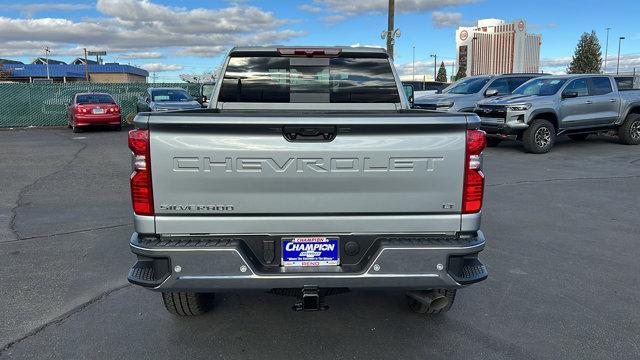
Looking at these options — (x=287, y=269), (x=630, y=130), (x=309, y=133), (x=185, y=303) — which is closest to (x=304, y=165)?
(x=309, y=133)

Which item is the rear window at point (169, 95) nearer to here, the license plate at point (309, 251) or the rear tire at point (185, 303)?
the rear tire at point (185, 303)

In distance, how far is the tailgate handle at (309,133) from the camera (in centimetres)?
298

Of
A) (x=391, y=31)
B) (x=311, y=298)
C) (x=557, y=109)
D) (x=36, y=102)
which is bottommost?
(x=311, y=298)

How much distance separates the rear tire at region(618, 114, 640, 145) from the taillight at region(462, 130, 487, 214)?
1429 centimetres

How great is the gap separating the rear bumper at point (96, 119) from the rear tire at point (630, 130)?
17.5 meters

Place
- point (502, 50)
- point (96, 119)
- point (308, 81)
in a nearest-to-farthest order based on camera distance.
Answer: point (308, 81), point (96, 119), point (502, 50)

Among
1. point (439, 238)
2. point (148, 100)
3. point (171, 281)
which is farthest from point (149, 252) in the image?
point (148, 100)

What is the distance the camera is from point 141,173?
2.99m

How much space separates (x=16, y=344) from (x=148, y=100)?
17245 millimetres

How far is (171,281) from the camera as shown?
305cm

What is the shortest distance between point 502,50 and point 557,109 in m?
103

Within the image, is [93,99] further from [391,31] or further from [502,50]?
[502,50]

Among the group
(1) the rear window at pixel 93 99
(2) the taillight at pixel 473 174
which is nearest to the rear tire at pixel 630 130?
(2) the taillight at pixel 473 174

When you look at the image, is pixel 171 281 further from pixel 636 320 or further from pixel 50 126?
pixel 50 126
